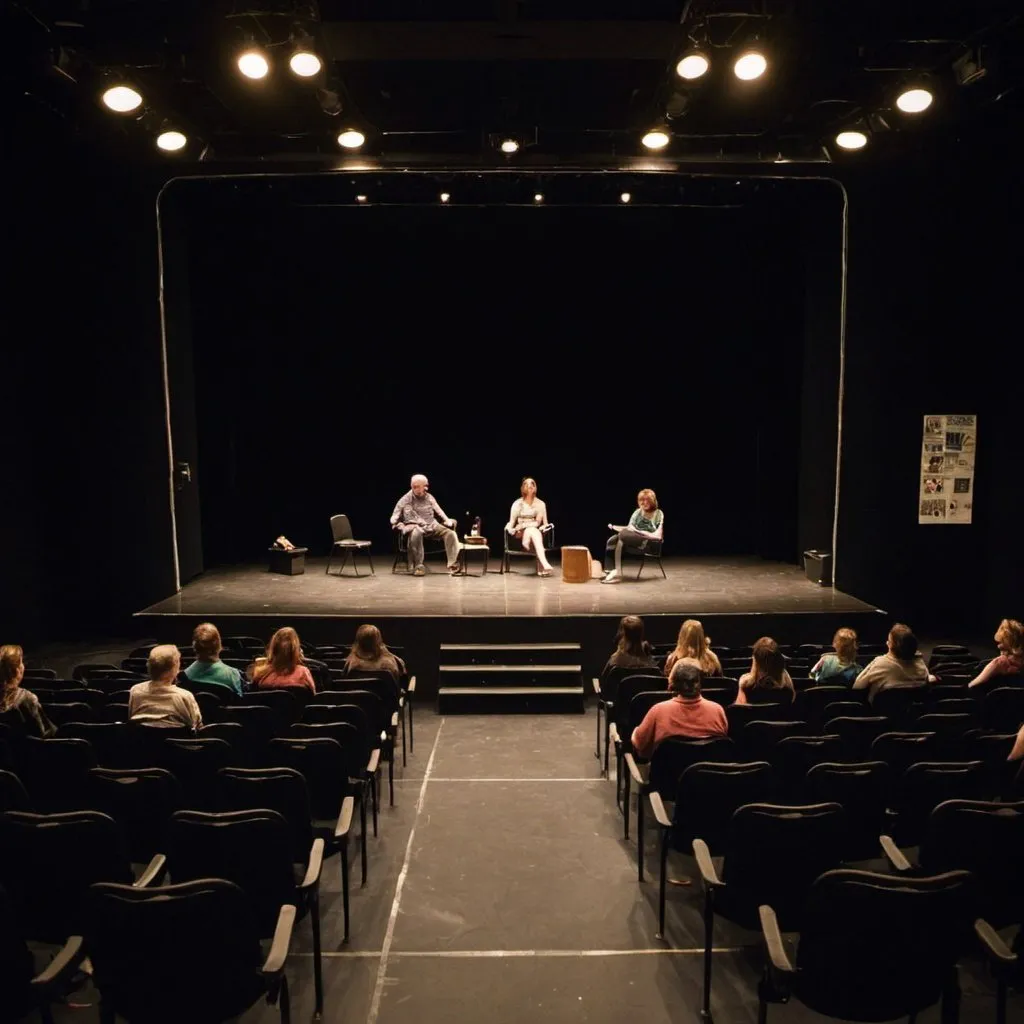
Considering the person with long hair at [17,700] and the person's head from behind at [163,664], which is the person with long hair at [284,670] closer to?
the person's head from behind at [163,664]

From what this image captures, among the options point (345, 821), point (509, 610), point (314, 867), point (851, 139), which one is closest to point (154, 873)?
point (314, 867)

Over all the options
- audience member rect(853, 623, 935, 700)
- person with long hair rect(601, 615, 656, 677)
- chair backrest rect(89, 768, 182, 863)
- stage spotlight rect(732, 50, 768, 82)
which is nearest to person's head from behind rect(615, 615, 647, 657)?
person with long hair rect(601, 615, 656, 677)

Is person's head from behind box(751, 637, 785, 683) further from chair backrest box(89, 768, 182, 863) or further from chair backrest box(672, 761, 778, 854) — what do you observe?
chair backrest box(89, 768, 182, 863)

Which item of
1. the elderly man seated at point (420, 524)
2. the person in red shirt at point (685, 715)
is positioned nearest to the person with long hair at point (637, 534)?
the elderly man seated at point (420, 524)

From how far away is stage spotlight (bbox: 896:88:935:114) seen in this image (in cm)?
780

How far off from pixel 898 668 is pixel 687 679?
5.51ft

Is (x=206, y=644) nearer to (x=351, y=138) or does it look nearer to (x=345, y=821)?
(x=345, y=821)

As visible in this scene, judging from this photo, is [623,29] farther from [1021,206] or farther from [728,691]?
[728,691]

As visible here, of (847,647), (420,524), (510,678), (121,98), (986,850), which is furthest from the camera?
(420,524)

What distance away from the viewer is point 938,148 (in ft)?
31.1

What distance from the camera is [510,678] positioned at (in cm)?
829

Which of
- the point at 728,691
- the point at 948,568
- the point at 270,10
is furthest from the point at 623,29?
the point at 948,568

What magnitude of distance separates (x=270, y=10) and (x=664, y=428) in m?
7.66

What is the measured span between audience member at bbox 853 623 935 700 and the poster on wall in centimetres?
476
